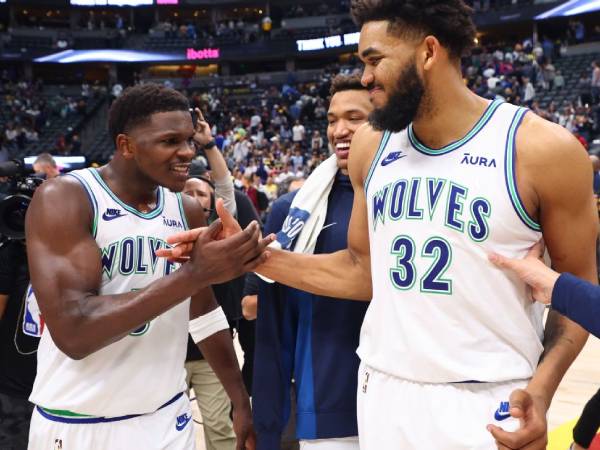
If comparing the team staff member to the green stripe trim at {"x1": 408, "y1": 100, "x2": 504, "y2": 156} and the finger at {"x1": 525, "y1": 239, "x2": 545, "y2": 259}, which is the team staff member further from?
the finger at {"x1": 525, "y1": 239, "x2": 545, "y2": 259}

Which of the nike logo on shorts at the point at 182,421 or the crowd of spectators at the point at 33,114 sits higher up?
the nike logo on shorts at the point at 182,421

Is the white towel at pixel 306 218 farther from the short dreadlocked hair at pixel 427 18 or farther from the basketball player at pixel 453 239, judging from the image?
the short dreadlocked hair at pixel 427 18

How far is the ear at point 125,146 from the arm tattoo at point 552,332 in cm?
140

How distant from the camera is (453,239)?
180 centimetres

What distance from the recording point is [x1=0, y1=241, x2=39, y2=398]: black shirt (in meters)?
3.00

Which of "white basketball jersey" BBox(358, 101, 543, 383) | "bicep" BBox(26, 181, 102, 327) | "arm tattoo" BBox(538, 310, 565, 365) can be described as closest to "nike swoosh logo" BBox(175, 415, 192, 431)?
"bicep" BBox(26, 181, 102, 327)

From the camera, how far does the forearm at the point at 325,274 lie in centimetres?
220

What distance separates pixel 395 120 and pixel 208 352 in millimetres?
1203

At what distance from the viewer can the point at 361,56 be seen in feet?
6.40

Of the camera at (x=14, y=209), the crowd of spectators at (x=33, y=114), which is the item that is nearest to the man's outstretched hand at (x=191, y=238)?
the camera at (x=14, y=209)

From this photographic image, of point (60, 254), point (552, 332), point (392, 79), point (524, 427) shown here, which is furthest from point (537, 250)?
point (60, 254)

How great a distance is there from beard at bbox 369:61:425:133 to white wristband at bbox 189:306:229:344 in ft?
3.49

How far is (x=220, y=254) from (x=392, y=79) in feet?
2.22

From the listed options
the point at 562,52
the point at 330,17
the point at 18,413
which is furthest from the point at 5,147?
the point at 18,413
